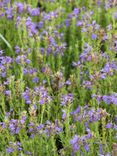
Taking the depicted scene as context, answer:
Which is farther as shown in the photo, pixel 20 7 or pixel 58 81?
pixel 20 7

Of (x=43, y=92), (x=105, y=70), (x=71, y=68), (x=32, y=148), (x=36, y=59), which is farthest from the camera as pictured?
(x=71, y=68)

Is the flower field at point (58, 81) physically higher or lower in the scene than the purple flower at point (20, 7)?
lower

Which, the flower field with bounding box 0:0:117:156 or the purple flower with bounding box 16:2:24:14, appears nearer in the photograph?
the flower field with bounding box 0:0:117:156

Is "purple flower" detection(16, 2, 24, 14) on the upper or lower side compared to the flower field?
upper

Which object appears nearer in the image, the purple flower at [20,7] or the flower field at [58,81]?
the flower field at [58,81]

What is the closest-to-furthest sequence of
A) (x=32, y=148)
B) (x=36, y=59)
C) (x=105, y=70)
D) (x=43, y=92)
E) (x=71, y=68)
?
1. (x=32, y=148)
2. (x=43, y=92)
3. (x=105, y=70)
4. (x=36, y=59)
5. (x=71, y=68)

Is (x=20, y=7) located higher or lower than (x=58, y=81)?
higher

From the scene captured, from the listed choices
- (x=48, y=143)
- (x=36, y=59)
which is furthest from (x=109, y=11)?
(x=48, y=143)

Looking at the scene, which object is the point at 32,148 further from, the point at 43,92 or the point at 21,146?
the point at 43,92
